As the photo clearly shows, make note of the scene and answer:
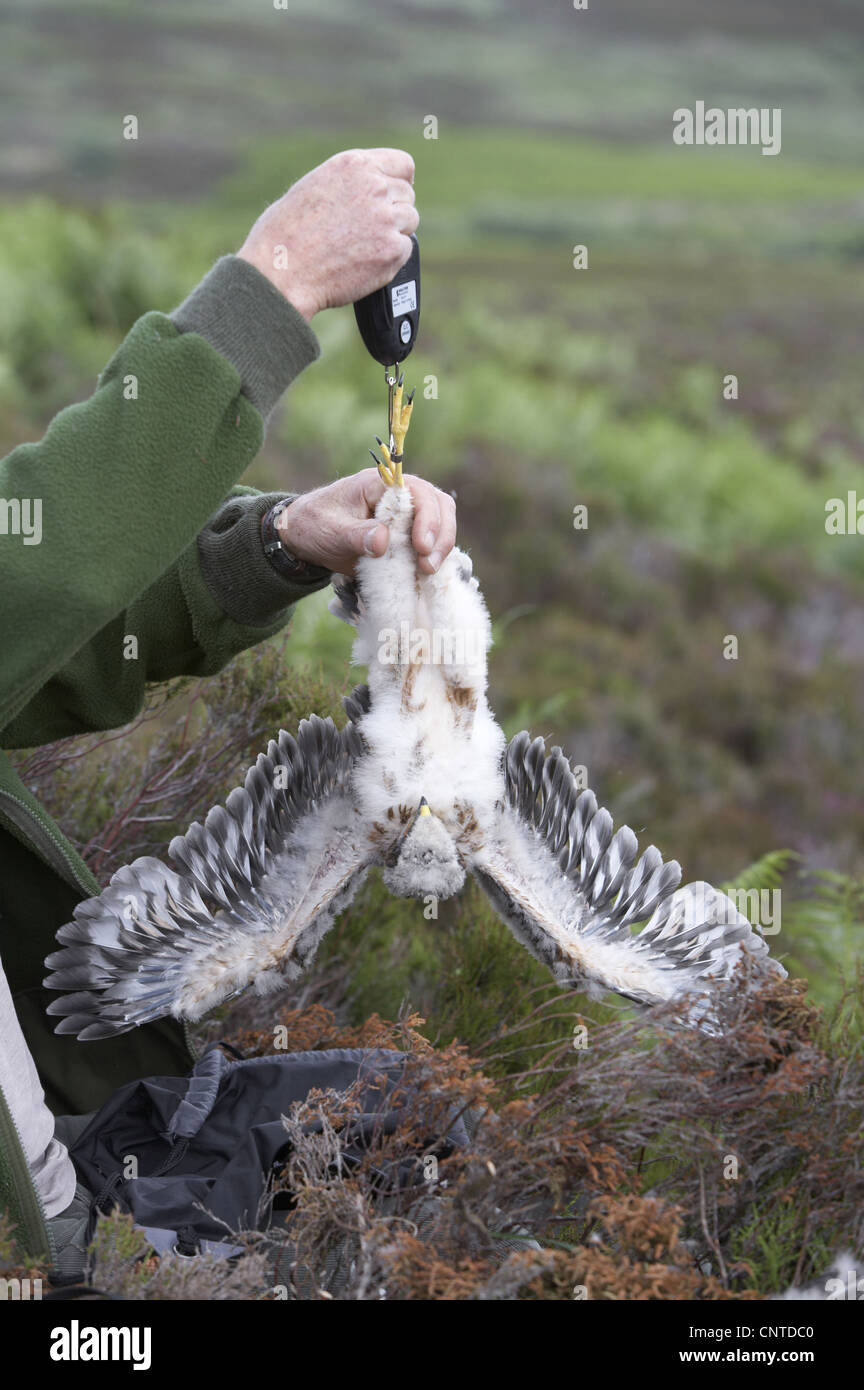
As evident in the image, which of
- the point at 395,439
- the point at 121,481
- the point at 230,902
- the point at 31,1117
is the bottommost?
the point at 31,1117

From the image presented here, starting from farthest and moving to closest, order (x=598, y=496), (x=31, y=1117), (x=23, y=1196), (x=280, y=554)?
(x=598, y=496)
(x=280, y=554)
(x=31, y=1117)
(x=23, y=1196)

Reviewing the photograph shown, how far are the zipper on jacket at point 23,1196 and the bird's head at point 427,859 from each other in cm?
89

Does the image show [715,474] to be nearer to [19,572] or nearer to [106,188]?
[19,572]

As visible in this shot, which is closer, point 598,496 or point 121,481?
point 121,481

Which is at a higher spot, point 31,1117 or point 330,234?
point 330,234

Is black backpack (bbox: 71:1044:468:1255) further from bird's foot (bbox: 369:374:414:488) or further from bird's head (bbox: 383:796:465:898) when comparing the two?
bird's foot (bbox: 369:374:414:488)

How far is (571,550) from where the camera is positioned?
1124cm

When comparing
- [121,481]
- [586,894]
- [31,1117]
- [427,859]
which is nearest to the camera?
[121,481]

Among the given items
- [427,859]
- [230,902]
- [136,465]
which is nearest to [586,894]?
[427,859]

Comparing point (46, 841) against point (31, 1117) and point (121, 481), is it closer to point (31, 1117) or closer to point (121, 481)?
point (31, 1117)

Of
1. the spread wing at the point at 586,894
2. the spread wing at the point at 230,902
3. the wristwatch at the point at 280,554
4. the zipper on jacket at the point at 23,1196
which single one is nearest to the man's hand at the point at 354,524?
the wristwatch at the point at 280,554

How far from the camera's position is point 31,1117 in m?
2.35

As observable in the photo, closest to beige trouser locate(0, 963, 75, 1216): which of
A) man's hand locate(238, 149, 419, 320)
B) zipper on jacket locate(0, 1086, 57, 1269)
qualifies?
zipper on jacket locate(0, 1086, 57, 1269)

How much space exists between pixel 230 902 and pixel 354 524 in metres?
0.87
